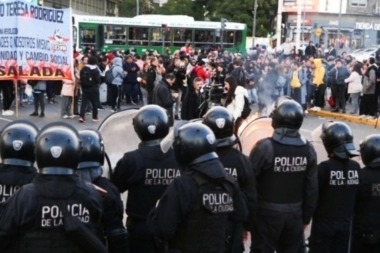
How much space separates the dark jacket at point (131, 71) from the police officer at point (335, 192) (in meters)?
13.9

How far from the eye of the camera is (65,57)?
12.8 meters

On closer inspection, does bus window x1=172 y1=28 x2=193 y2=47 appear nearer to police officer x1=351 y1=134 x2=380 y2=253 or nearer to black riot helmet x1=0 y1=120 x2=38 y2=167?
police officer x1=351 y1=134 x2=380 y2=253

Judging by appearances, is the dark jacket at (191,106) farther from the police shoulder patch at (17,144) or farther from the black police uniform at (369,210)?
the police shoulder patch at (17,144)

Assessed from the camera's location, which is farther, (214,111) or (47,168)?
(214,111)

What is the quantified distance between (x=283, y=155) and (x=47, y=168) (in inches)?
90.8

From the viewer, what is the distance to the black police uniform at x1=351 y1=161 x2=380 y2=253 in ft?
17.4

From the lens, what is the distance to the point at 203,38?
37.4m

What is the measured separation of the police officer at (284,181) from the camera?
5.15m

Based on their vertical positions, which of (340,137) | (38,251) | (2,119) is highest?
(340,137)

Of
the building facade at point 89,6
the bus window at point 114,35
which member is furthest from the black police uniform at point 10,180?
the building facade at point 89,6

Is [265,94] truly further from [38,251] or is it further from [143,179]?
[38,251]

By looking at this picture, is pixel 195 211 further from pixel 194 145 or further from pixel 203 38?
pixel 203 38

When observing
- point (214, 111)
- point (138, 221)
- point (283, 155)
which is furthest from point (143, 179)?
point (283, 155)

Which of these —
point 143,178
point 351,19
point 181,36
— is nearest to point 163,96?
point 143,178
